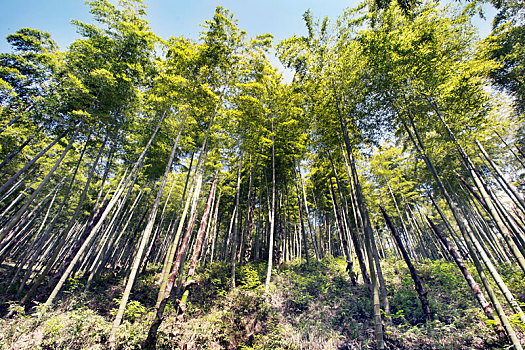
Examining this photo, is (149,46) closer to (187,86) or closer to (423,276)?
(187,86)

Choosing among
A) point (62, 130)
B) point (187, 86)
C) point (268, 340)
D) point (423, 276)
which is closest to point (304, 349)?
point (268, 340)

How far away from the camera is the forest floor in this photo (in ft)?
14.1

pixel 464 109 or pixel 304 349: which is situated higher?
pixel 464 109

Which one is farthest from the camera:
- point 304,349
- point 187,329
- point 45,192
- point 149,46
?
point 45,192

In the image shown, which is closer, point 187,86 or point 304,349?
point 304,349

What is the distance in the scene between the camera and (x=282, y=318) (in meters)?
5.68

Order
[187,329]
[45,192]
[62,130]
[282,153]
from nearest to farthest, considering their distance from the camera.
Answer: [187,329] < [62,130] < [282,153] < [45,192]

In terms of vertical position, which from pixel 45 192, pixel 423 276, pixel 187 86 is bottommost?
pixel 423 276

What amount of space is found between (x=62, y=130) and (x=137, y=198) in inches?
224

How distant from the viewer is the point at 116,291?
8680 mm

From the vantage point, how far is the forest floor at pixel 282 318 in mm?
4309

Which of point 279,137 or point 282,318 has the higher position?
point 279,137

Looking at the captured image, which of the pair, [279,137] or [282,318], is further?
[279,137]

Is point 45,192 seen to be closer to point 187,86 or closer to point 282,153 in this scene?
point 187,86
